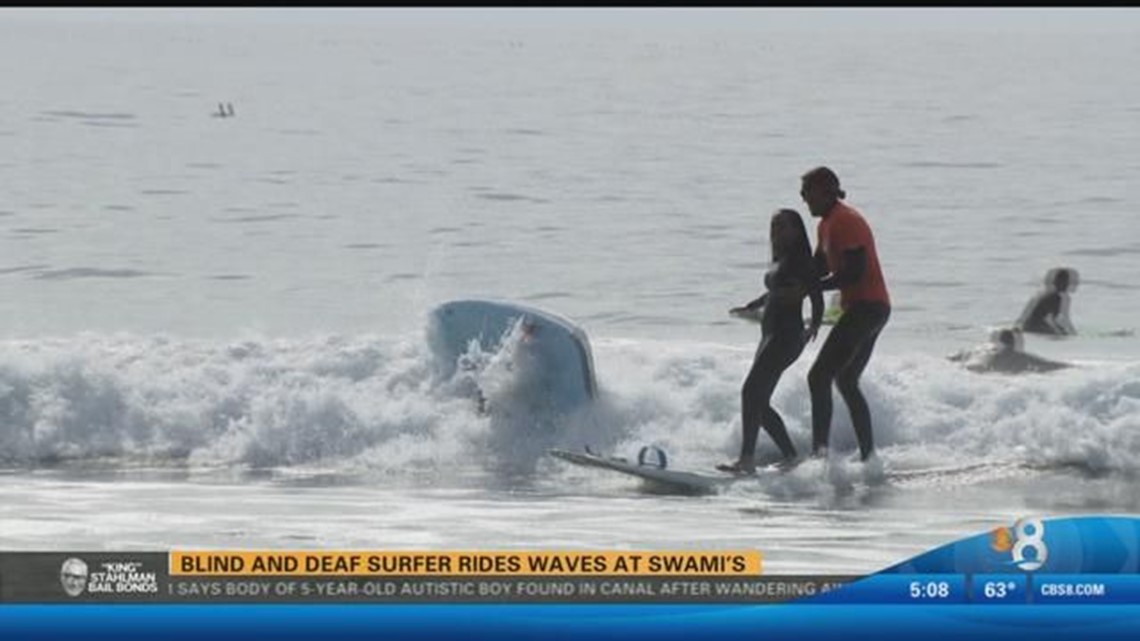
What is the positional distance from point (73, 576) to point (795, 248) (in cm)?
Result: 448

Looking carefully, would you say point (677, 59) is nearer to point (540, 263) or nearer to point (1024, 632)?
point (540, 263)

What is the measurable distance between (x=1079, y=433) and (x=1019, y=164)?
20.8 m

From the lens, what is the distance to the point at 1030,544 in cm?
786

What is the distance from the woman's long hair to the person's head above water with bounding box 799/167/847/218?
12cm

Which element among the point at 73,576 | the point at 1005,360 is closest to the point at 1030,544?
the point at 73,576

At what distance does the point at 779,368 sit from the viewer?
1182cm

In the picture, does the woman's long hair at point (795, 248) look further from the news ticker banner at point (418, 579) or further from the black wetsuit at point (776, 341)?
the news ticker banner at point (418, 579)

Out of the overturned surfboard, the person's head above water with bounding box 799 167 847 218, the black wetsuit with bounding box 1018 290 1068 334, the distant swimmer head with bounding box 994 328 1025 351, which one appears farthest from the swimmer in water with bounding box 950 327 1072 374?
the person's head above water with bounding box 799 167 847 218

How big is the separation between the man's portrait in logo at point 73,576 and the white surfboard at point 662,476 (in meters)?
3.98

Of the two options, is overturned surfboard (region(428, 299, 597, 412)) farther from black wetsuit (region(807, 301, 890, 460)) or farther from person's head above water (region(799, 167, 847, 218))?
person's head above water (region(799, 167, 847, 218))

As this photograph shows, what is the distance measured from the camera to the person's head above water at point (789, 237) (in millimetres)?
11461

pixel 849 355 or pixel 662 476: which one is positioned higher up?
pixel 849 355

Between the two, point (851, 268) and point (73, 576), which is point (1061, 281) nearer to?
point (851, 268)

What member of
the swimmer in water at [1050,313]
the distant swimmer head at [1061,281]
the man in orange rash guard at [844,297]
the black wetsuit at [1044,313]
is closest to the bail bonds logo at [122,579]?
the man in orange rash guard at [844,297]
